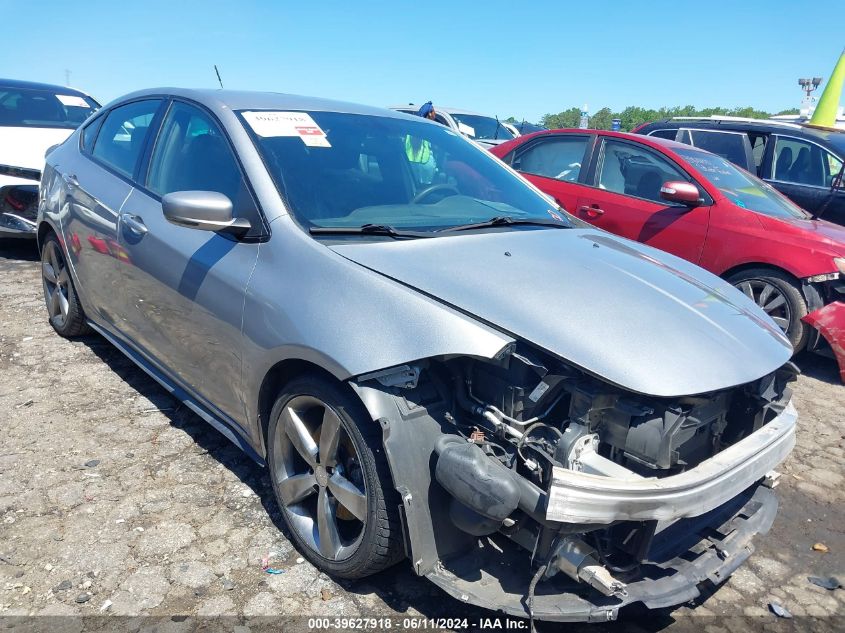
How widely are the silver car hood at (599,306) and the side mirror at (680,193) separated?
A: 8.44 ft

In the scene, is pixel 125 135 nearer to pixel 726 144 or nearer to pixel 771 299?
pixel 771 299

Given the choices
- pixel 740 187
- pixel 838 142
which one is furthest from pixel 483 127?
pixel 740 187

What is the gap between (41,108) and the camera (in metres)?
7.39

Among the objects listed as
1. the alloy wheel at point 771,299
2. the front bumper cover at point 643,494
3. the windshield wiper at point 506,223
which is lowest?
the alloy wheel at point 771,299

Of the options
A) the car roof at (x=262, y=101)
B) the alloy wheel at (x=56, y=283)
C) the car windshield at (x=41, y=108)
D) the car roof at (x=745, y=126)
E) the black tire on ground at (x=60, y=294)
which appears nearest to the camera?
the car roof at (x=262, y=101)

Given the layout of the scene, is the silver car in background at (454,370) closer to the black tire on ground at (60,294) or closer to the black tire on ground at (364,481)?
the black tire on ground at (364,481)

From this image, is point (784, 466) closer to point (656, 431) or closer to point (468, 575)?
point (656, 431)

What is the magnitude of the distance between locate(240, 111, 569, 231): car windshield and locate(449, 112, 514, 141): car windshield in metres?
9.14

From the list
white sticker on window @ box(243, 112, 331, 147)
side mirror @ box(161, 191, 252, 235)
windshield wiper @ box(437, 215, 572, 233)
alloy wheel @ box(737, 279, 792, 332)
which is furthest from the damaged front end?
alloy wheel @ box(737, 279, 792, 332)

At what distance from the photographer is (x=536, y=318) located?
207 centimetres

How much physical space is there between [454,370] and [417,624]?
3.02ft

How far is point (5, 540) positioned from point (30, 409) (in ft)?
4.08

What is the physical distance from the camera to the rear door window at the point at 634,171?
5660 mm

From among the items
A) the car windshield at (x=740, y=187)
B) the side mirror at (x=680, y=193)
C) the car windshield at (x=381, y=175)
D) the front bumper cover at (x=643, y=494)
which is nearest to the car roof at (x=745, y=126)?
the car windshield at (x=740, y=187)
